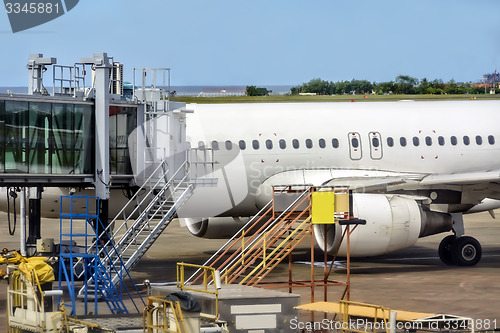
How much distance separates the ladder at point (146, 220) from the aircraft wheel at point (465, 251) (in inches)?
341

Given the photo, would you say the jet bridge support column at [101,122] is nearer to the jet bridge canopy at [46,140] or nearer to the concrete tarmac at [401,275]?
the jet bridge canopy at [46,140]

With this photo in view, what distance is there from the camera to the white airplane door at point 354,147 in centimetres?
2859

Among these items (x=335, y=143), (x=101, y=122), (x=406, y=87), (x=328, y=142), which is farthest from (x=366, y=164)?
(x=406, y=87)

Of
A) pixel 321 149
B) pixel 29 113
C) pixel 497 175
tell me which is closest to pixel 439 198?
pixel 497 175

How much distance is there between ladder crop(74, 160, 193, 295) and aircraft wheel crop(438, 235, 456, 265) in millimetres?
8556

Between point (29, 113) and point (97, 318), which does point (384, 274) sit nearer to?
→ point (29, 113)

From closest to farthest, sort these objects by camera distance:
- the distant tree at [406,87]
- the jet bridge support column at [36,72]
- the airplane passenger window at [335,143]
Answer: the jet bridge support column at [36,72]
the airplane passenger window at [335,143]
the distant tree at [406,87]

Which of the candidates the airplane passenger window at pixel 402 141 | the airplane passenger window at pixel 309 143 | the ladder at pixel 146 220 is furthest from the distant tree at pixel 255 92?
the ladder at pixel 146 220

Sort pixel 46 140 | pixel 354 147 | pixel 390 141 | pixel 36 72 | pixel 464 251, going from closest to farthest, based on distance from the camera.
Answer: pixel 46 140, pixel 36 72, pixel 464 251, pixel 354 147, pixel 390 141

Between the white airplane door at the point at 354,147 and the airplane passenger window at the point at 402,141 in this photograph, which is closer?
the white airplane door at the point at 354,147

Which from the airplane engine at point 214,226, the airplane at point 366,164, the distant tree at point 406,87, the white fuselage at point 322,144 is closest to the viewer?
the airplane at point 366,164

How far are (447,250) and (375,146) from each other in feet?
12.6

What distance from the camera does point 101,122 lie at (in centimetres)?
2328

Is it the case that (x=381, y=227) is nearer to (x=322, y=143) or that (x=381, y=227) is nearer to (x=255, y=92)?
(x=322, y=143)
